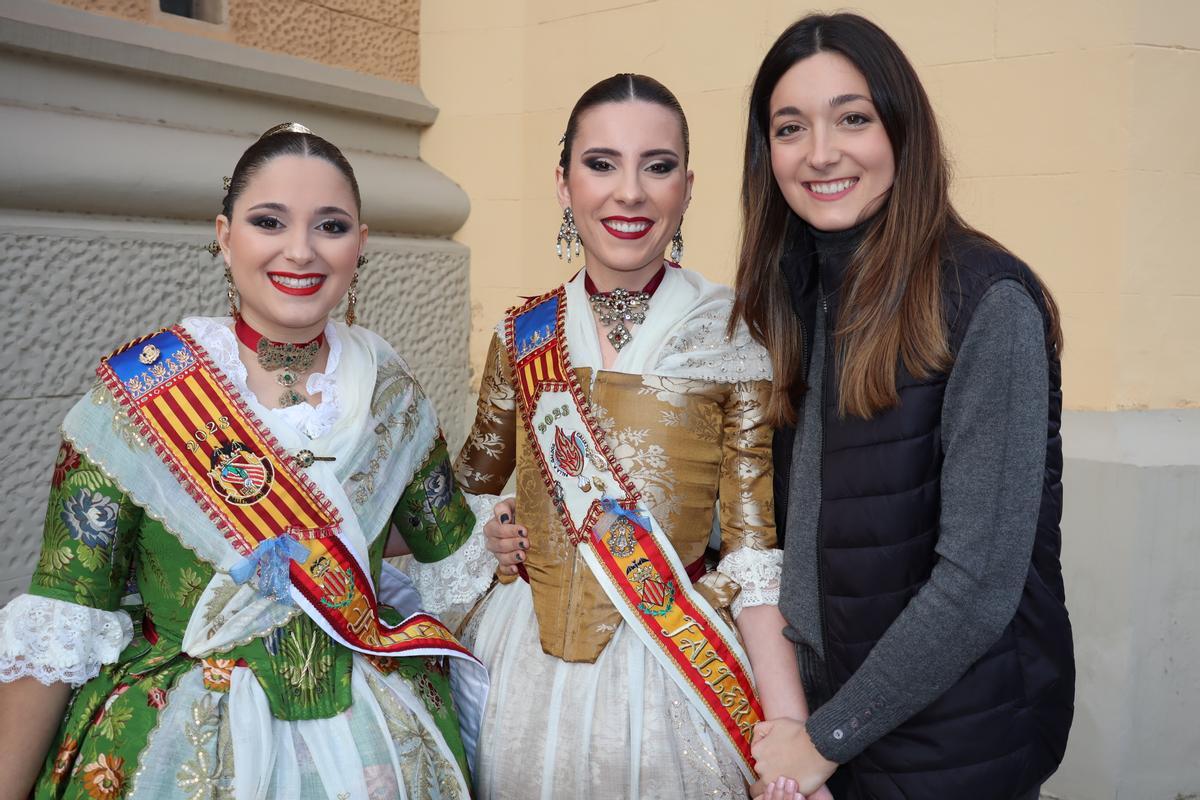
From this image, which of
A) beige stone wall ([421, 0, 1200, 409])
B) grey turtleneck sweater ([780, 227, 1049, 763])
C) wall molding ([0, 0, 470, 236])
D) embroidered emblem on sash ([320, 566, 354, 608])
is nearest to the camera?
grey turtleneck sweater ([780, 227, 1049, 763])

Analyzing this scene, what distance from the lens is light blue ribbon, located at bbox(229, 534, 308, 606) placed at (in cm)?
179

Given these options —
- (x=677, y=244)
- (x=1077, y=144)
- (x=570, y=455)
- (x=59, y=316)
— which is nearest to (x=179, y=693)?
(x=570, y=455)

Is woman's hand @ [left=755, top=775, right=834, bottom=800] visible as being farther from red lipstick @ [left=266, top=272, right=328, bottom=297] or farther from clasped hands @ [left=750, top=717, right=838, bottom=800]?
red lipstick @ [left=266, top=272, right=328, bottom=297]

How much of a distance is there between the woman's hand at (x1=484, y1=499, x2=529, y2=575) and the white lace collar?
432mm

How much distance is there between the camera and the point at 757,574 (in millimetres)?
Result: 1942

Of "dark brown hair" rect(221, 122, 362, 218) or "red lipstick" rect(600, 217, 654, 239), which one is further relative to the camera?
"red lipstick" rect(600, 217, 654, 239)

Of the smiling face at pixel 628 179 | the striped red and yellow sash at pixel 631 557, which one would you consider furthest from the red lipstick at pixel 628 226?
the striped red and yellow sash at pixel 631 557

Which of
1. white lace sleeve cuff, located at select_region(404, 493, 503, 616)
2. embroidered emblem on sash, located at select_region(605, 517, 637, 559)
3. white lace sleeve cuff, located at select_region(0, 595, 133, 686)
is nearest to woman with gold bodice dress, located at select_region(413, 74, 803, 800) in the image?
embroidered emblem on sash, located at select_region(605, 517, 637, 559)

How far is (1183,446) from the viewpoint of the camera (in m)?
3.15

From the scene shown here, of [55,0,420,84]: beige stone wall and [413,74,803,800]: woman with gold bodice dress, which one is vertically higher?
[55,0,420,84]: beige stone wall

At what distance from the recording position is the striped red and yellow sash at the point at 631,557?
1.90 meters

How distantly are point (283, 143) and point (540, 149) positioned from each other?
257 cm

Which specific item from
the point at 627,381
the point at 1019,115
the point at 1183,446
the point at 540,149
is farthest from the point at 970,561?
the point at 540,149

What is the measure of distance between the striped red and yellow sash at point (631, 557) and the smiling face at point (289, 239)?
0.48 m
